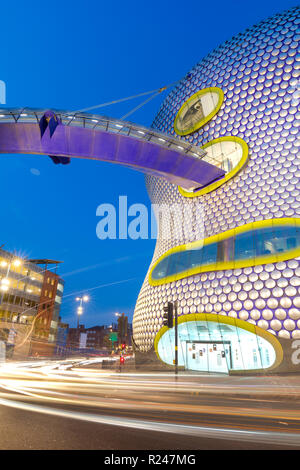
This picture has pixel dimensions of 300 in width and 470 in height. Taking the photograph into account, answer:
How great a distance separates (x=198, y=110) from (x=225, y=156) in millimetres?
7021

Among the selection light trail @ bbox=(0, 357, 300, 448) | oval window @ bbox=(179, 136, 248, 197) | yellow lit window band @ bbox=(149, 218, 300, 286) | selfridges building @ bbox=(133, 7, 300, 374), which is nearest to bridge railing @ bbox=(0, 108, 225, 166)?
oval window @ bbox=(179, 136, 248, 197)

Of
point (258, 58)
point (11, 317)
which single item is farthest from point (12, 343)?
point (258, 58)

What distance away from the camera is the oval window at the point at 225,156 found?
78.7 feet

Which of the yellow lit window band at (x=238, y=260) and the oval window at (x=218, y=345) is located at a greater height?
the yellow lit window band at (x=238, y=260)

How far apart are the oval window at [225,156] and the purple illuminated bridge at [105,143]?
0.76 meters

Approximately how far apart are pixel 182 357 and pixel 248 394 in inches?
619

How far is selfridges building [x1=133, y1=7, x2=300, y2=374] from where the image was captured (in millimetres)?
18766

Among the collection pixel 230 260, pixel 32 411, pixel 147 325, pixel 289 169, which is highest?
pixel 289 169

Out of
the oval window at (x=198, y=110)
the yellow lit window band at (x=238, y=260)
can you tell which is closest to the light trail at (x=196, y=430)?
the yellow lit window band at (x=238, y=260)

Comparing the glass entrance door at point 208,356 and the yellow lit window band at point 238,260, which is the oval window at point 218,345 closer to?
the glass entrance door at point 208,356

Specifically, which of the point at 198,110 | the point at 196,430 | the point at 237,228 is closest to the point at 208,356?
the point at 237,228

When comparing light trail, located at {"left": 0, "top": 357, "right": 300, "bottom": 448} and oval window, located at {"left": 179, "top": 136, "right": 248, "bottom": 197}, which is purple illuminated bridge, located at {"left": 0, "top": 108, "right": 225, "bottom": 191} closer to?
oval window, located at {"left": 179, "top": 136, "right": 248, "bottom": 197}
